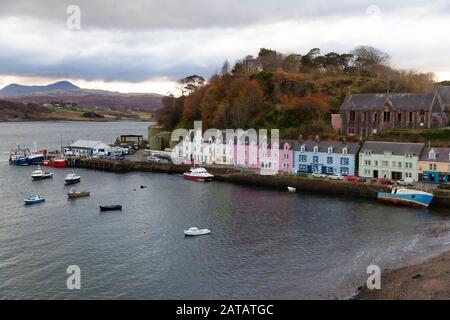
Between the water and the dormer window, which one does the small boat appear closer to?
the water

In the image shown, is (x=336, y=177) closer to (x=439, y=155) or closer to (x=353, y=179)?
(x=353, y=179)

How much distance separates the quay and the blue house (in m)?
3.63

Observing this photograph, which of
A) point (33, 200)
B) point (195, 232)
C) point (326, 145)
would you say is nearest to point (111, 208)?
point (33, 200)

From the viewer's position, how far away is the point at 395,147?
148ft

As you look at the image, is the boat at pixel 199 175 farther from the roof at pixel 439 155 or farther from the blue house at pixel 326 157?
the roof at pixel 439 155

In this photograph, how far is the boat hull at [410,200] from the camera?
123 ft

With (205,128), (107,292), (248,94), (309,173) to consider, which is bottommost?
(107,292)

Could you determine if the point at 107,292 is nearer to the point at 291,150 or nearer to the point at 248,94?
the point at 291,150

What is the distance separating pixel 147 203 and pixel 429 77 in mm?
50308

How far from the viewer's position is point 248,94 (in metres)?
69.8

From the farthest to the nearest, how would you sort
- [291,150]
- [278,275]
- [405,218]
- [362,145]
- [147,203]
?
[291,150] < [362,145] < [147,203] < [405,218] < [278,275]

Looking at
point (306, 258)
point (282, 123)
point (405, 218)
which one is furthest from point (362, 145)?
point (306, 258)

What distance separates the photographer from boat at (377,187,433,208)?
37.4m

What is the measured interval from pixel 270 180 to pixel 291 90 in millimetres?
27871
